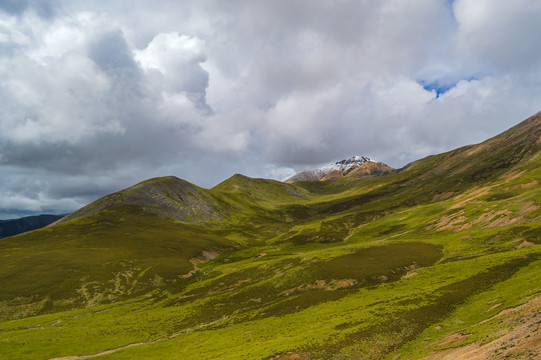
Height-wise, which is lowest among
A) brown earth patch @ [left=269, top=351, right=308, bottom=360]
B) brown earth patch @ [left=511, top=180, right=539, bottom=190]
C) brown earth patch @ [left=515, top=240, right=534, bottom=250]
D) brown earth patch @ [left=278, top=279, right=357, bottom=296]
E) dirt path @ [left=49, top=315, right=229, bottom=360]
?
dirt path @ [left=49, top=315, right=229, bottom=360]

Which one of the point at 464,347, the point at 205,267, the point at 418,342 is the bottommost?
the point at 205,267

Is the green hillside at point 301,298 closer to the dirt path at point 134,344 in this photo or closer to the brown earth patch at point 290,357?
the brown earth patch at point 290,357

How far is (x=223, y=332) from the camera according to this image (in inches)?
2395

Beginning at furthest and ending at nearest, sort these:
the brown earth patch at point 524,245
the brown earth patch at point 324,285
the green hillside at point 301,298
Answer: the brown earth patch at point 324,285, the brown earth patch at point 524,245, the green hillside at point 301,298

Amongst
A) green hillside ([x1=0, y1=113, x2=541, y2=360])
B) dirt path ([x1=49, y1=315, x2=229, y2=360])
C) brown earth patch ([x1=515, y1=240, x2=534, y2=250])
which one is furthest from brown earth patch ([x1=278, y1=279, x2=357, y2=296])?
brown earth patch ([x1=515, y1=240, x2=534, y2=250])

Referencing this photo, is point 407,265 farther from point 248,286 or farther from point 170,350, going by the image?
point 170,350

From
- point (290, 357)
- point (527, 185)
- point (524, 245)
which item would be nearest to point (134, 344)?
point (290, 357)

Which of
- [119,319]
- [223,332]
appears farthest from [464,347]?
[119,319]

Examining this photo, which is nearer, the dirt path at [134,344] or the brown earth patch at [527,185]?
the dirt path at [134,344]

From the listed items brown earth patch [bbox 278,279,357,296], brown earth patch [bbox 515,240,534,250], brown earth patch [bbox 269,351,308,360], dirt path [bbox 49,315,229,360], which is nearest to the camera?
brown earth patch [bbox 269,351,308,360]

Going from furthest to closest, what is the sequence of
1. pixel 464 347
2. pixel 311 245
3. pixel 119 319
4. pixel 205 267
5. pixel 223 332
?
pixel 311 245 → pixel 205 267 → pixel 119 319 → pixel 223 332 → pixel 464 347

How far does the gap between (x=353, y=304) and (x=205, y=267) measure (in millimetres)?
108496

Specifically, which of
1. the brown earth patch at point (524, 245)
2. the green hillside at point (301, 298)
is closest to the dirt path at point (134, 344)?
the green hillside at point (301, 298)

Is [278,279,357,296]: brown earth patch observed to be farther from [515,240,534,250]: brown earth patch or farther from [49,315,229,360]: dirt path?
[515,240,534,250]: brown earth patch
